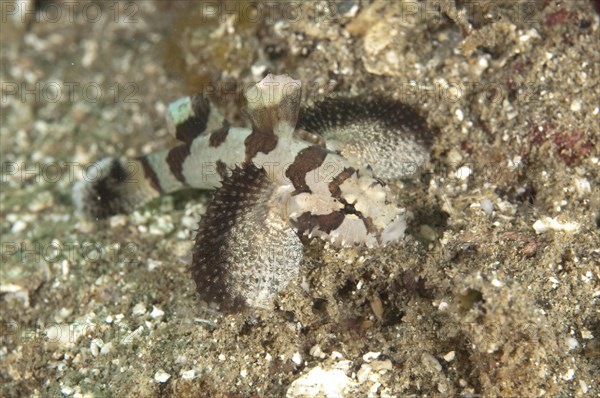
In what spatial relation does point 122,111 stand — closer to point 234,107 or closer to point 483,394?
point 234,107

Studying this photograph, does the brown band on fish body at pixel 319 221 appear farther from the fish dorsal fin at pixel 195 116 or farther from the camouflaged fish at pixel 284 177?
the fish dorsal fin at pixel 195 116

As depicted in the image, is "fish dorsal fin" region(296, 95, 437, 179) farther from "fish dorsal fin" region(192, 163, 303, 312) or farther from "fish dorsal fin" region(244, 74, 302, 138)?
"fish dorsal fin" region(192, 163, 303, 312)

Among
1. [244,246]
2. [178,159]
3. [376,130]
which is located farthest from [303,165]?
[178,159]

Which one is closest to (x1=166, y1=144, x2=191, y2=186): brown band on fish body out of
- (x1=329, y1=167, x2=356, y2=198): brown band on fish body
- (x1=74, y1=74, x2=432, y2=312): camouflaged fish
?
(x1=74, y1=74, x2=432, y2=312): camouflaged fish

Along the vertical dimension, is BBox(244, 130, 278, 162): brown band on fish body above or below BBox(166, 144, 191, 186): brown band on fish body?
above

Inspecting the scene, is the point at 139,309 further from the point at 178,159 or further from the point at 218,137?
the point at 218,137

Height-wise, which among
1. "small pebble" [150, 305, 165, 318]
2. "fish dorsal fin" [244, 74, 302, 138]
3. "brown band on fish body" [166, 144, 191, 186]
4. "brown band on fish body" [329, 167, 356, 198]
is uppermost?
"fish dorsal fin" [244, 74, 302, 138]
